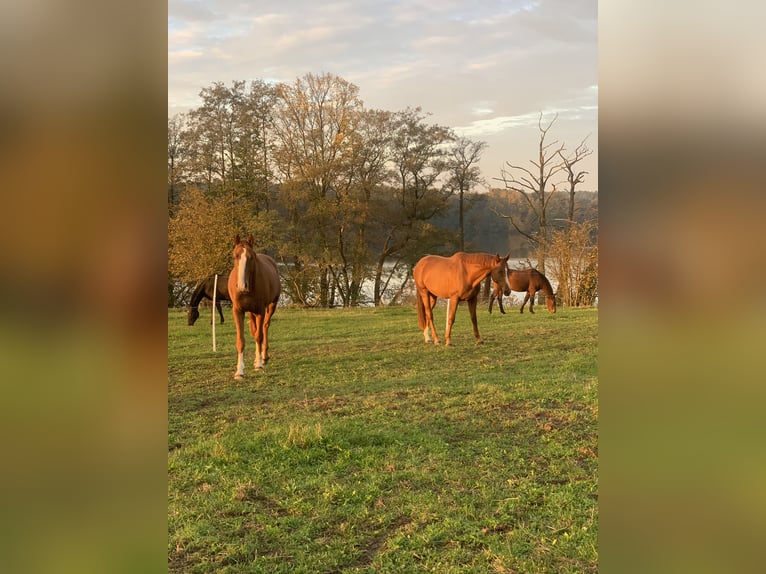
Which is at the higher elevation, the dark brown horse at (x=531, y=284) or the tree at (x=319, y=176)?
the tree at (x=319, y=176)

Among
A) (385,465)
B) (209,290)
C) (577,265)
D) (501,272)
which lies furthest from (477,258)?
(577,265)

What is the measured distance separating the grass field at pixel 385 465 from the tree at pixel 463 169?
15.8 meters

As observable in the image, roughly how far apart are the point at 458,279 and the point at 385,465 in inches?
224

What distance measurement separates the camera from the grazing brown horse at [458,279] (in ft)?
29.9

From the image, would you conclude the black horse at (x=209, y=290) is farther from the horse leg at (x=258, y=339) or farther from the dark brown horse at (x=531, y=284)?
the dark brown horse at (x=531, y=284)

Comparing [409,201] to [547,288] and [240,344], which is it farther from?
[240,344]

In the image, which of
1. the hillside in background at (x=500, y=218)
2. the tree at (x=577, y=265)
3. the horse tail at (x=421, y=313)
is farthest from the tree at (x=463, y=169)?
the horse tail at (x=421, y=313)

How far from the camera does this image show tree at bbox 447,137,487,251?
2320 centimetres

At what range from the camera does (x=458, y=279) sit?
30.4ft

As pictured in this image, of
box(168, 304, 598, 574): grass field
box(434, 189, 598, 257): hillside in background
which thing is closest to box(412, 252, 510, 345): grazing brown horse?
box(168, 304, 598, 574): grass field

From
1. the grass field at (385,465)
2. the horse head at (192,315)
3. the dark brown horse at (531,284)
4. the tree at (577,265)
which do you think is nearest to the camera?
the grass field at (385,465)

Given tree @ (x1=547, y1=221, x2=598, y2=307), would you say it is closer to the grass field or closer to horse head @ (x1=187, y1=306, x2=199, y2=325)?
the grass field
